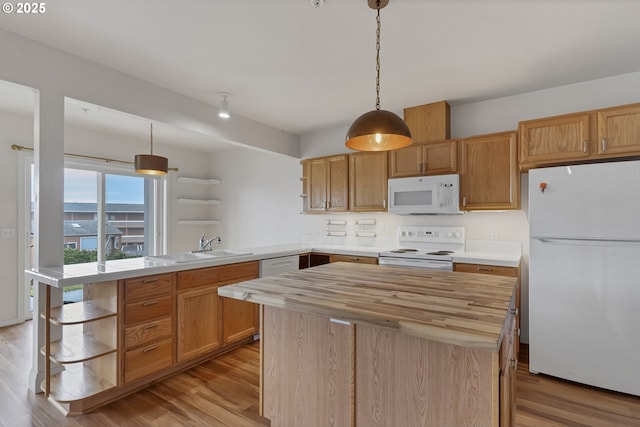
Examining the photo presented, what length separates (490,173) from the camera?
9.78 feet

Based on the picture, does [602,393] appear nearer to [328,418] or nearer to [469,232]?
[469,232]

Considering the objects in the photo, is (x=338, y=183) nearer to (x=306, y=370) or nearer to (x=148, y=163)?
(x=148, y=163)

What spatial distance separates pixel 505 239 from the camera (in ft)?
10.4

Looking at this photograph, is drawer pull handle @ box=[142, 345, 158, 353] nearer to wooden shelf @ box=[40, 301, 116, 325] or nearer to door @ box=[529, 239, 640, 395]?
wooden shelf @ box=[40, 301, 116, 325]

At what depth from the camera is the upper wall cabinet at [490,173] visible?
9.39 feet

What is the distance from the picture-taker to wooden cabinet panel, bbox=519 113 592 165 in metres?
2.41

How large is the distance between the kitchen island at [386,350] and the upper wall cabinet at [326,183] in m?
2.17

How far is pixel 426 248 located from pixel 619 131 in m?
1.89

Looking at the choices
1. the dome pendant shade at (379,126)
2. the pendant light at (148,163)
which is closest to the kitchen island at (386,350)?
the dome pendant shade at (379,126)

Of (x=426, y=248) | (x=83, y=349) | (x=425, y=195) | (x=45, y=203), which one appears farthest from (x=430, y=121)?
(x=83, y=349)

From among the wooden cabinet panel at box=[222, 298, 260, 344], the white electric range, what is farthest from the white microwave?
the wooden cabinet panel at box=[222, 298, 260, 344]

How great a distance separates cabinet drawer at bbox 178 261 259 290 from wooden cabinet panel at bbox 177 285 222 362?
56mm

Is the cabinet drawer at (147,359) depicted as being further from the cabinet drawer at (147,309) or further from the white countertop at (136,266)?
the white countertop at (136,266)

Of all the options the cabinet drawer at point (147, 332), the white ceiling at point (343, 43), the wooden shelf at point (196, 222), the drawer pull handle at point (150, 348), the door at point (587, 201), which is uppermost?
the white ceiling at point (343, 43)
